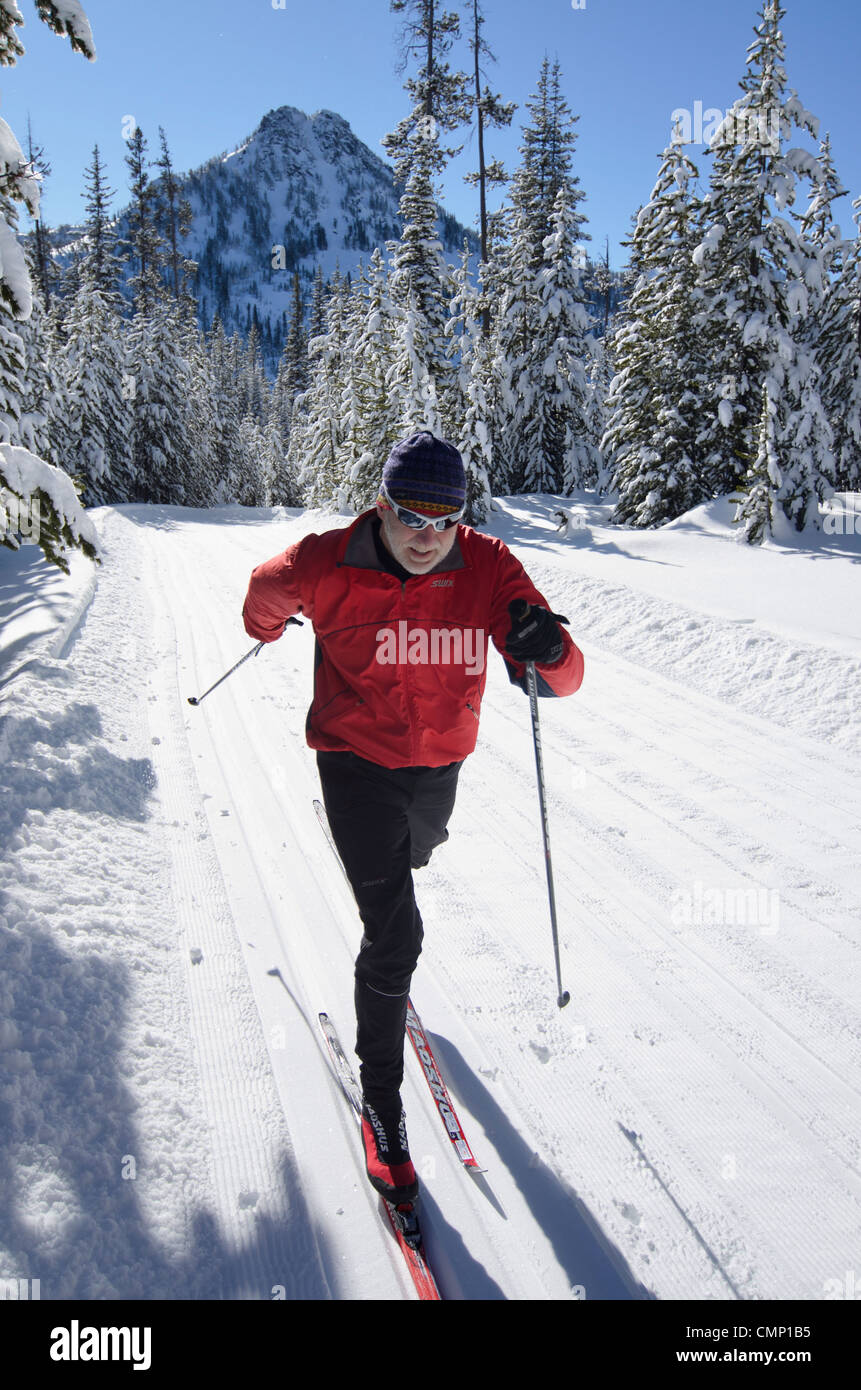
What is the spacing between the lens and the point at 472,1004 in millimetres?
3447

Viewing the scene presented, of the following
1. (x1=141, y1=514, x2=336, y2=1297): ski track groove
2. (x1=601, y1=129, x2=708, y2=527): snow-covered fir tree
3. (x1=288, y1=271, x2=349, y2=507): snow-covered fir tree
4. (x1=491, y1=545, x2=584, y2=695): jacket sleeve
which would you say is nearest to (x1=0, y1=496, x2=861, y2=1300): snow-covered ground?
(x1=141, y1=514, x2=336, y2=1297): ski track groove

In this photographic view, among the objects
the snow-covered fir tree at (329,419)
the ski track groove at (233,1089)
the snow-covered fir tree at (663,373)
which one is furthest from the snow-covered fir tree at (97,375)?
the ski track groove at (233,1089)

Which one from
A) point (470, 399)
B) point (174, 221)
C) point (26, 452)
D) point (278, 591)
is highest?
point (174, 221)

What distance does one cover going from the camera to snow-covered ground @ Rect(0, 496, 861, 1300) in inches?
92.9

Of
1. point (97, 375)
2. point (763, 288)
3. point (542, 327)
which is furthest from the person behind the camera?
point (97, 375)

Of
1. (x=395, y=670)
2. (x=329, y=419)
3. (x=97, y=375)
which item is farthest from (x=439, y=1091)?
(x=97, y=375)

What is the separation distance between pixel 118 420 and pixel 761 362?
27623mm

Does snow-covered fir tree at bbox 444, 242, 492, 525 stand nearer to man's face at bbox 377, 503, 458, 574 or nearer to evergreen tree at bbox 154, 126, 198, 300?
man's face at bbox 377, 503, 458, 574

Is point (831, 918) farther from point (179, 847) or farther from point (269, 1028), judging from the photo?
point (179, 847)

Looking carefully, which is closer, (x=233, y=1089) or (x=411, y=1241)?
(x=411, y=1241)

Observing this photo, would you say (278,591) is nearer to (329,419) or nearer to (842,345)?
(842,345)

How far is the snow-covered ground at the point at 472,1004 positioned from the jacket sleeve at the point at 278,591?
180 cm

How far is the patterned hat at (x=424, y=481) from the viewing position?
252 cm

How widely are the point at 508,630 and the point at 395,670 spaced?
0.44 metres
